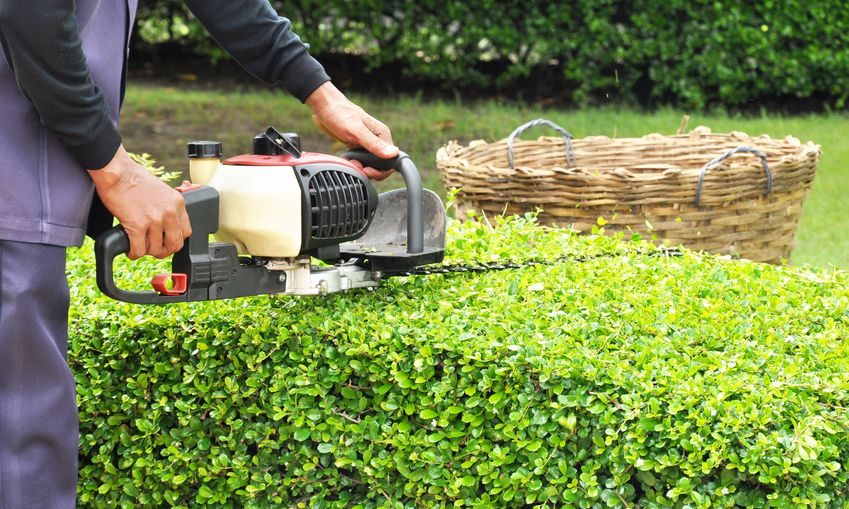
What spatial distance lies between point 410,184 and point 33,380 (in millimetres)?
893

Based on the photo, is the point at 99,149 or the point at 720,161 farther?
the point at 720,161

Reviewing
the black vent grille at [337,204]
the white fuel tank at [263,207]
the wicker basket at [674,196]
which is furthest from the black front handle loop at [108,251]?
the wicker basket at [674,196]

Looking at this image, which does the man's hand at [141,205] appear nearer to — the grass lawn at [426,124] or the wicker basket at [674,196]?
the wicker basket at [674,196]

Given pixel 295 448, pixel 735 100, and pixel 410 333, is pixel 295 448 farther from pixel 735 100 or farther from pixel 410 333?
pixel 735 100

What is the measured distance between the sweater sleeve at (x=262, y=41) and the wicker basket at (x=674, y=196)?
1197 millimetres

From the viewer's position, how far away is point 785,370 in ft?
6.98

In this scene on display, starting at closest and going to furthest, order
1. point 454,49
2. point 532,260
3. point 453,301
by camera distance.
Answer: point 453,301, point 532,260, point 454,49

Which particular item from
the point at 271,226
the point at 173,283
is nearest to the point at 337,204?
the point at 271,226

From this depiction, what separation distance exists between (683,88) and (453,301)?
19.1 ft

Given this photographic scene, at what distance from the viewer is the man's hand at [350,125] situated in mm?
2494

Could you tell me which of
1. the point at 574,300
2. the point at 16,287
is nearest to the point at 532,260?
the point at 574,300

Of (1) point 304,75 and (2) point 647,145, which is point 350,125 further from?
(2) point 647,145

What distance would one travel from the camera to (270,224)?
223 cm

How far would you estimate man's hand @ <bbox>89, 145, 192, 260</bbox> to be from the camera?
198 cm
